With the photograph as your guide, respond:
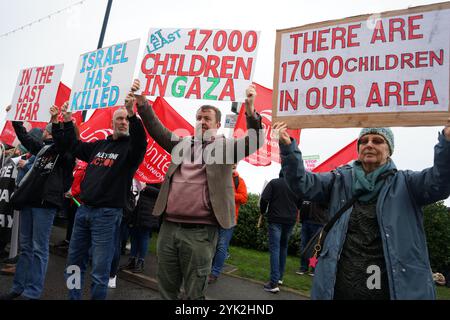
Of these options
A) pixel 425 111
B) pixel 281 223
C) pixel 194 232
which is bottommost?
pixel 194 232

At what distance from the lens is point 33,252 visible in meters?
3.47

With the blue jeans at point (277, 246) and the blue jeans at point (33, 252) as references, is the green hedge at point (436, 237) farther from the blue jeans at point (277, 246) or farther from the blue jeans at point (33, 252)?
the blue jeans at point (33, 252)

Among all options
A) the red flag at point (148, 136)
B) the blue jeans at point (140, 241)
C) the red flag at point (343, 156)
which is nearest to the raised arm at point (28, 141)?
the red flag at point (148, 136)

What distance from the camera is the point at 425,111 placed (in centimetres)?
225

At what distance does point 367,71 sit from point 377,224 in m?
1.17

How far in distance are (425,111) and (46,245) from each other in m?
3.68

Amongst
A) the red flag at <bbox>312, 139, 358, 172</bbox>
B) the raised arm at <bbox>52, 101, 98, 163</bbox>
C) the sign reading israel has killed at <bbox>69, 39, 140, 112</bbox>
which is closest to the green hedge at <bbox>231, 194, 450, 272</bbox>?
the red flag at <bbox>312, 139, 358, 172</bbox>

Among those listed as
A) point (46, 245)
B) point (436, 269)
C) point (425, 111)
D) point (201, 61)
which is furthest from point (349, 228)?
point (436, 269)

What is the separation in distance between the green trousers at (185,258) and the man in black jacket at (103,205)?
69 cm

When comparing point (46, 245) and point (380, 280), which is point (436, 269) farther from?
point (46, 245)

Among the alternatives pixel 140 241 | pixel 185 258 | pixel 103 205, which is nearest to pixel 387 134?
pixel 185 258

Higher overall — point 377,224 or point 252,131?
point 252,131

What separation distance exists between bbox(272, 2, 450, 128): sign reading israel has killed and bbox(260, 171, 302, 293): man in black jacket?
9.21 feet

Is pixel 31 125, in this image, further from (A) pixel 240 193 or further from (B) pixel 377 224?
(B) pixel 377 224
